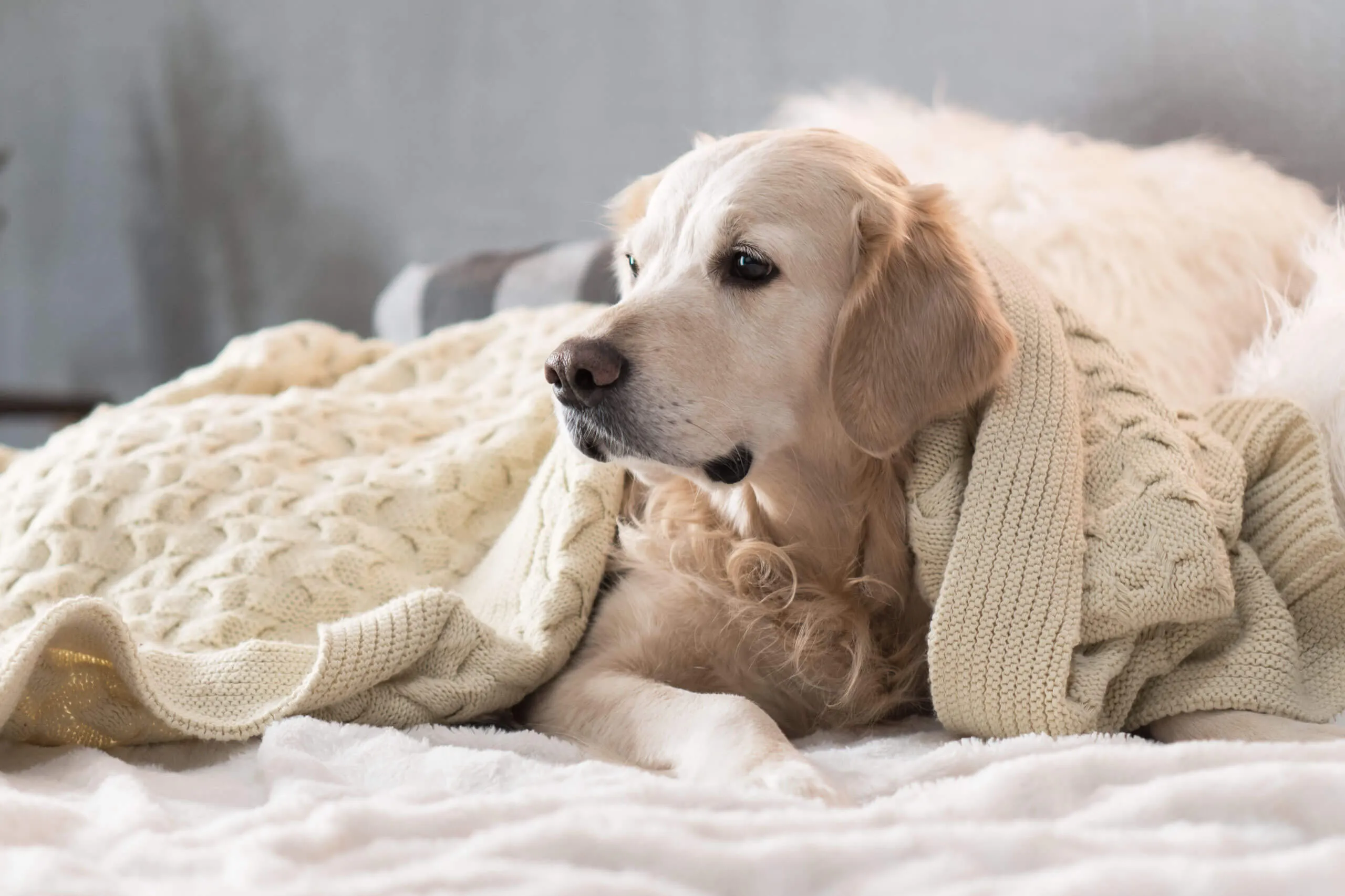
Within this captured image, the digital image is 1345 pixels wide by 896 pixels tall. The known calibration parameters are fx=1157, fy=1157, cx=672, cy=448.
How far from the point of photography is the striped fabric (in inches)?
84.7

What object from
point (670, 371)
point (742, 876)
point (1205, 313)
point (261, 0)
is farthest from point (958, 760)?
point (261, 0)

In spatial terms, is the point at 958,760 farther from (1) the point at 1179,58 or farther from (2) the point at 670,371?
(1) the point at 1179,58

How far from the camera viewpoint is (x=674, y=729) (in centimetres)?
103

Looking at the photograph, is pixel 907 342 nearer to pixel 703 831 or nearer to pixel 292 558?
pixel 703 831

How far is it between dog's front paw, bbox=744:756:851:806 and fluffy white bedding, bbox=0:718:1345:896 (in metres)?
0.04

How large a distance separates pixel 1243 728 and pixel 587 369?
65cm

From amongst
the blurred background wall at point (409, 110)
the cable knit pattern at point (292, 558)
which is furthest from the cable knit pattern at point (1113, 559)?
the blurred background wall at point (409, 110)

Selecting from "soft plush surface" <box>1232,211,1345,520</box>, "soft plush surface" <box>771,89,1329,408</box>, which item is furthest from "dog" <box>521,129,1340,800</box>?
"soft plush surface" <box>771,89,1329,408</box>

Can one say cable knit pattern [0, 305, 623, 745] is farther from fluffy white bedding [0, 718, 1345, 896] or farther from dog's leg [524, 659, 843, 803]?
fluffy white bedding [0, 718, 1345, 896]

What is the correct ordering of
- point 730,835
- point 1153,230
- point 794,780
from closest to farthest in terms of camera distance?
point 730,835
point 794,780
point 1153,230

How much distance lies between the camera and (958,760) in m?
0.92

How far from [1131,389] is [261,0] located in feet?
10.1

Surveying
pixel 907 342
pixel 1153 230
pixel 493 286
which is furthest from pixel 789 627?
pixel 493 286

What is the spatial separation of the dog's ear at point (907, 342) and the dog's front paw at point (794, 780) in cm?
33
